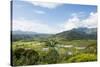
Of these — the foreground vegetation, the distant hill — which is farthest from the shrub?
the distant hill

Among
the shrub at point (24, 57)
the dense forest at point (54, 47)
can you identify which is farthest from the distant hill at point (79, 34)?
the shrub at point (24, 57)

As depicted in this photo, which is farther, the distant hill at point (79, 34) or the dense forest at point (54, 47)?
the distant hill at point (79, 34)

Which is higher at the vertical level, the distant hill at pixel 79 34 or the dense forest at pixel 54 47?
the distant hill at pixel 79 34

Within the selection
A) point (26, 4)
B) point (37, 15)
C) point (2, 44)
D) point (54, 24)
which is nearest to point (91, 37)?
point (54, 24)

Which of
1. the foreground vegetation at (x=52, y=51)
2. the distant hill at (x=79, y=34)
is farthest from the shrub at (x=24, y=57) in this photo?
the distant hill at (x=79, y=34)

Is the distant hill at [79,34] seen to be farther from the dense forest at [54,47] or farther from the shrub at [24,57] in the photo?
the shrub at [24,57]

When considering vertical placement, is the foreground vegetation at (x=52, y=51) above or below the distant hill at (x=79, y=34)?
below

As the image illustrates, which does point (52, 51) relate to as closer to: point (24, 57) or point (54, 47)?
point (54, 47)
